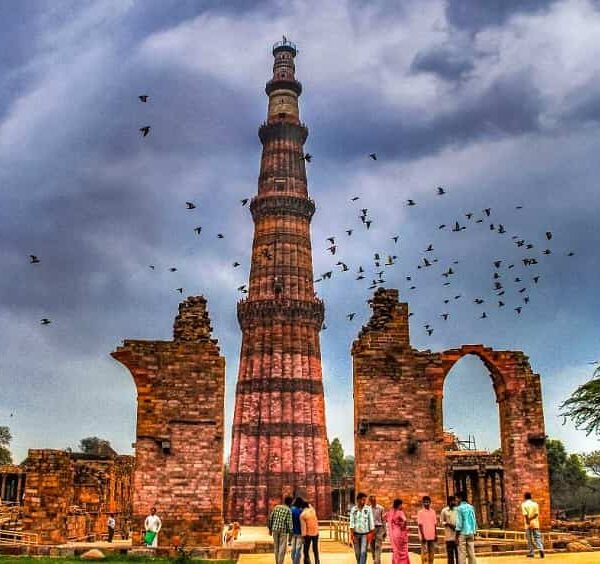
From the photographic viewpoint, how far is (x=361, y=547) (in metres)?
11.1

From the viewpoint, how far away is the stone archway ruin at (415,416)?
16938 mm

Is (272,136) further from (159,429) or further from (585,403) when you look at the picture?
(159,429)

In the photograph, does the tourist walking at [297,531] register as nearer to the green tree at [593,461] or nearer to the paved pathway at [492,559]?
the paved pathway at [492,559]

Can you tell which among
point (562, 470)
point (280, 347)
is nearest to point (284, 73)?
point (280, 347)

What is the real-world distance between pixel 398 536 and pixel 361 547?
1.89 ft

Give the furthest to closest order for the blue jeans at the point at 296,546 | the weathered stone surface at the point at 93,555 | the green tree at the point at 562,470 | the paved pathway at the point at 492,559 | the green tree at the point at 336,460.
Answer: the green tree at the point at 336,460 < the green tree at the point at 562,470 < the weathered stone surface at the point at 93,555 < the paved pathway at the point at 492,559 < the blue jeans at the point at 296,546

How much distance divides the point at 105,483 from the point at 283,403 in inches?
459

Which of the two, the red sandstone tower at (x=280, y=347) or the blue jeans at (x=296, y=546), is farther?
the red sandstone tower at (x=280, y=347)

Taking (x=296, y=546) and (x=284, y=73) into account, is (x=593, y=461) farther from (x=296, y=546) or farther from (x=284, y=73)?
(x=296, y=546)

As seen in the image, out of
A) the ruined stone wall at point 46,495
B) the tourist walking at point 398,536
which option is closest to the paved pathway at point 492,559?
the tourist walking at point 398,536

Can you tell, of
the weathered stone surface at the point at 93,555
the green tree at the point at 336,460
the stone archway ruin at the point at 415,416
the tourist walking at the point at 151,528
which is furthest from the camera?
the green tree at the point at 336,460

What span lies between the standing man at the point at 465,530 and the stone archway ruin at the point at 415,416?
544 cm

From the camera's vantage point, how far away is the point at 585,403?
23750 millimetres

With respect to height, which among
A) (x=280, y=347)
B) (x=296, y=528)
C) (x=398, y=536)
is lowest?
(x=398, y=536)
